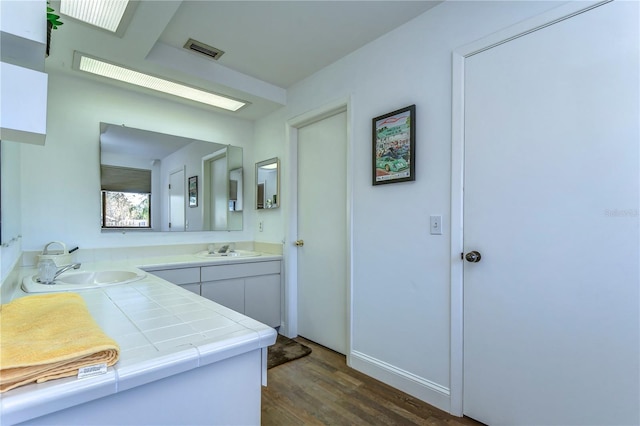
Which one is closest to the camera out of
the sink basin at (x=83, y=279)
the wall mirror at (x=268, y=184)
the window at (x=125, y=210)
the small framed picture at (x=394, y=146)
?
the sink basin at (x=83, y=279)

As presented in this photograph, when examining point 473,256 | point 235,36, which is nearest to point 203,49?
point 235,36

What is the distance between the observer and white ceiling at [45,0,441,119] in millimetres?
1865

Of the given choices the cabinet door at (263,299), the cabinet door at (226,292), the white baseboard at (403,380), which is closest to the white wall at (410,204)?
the white baseboard at (403,380)

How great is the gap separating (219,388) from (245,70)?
99.6 inches

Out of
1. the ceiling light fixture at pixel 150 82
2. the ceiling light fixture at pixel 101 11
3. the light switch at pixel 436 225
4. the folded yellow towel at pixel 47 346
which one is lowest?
the folded yellow towel at pixel 47 346

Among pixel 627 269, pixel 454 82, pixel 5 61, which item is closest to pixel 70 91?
pixel 5 61

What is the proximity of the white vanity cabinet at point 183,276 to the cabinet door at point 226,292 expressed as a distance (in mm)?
78

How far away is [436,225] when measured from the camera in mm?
1876

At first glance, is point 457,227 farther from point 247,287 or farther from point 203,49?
point 203,49

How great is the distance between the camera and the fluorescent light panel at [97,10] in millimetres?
1688

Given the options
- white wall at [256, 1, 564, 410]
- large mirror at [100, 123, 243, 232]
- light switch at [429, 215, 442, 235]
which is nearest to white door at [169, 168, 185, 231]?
large mirror at [100, 123, 243, 232]

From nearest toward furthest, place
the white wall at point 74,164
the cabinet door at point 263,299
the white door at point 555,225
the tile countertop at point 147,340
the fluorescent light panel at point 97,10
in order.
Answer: the tile countertop at point 147,340 < the white door at point 555,225 < the fluorescent light panel at point 97,10 < the white wall at point 74,164 < the cabinet door at point 263,299

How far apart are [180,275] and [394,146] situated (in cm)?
191

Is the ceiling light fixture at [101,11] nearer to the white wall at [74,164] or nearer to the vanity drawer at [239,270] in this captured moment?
the white wall at [74,164]
